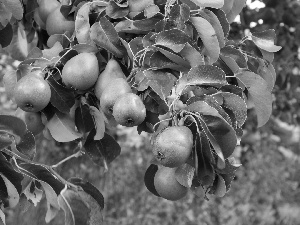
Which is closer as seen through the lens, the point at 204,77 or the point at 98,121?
the point at 204,77

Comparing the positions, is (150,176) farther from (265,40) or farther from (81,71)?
(265,40)

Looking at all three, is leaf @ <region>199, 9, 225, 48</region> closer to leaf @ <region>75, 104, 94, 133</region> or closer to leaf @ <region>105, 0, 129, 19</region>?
leaf @ <region>105, 0, 129, 19</region>

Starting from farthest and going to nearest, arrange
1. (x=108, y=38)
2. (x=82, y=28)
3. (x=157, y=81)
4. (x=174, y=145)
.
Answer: (x=82, y=28), (x=108, y=38), (x=157, y=81), (x=174, y=145)

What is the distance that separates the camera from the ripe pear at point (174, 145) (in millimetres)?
1027

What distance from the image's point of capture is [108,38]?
1249 mm

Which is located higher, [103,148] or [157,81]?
[157,81]

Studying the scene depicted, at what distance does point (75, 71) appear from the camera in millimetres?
1245

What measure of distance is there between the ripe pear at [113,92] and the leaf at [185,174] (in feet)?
0.75

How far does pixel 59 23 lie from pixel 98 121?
364mm

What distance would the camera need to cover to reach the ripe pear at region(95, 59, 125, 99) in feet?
4.10

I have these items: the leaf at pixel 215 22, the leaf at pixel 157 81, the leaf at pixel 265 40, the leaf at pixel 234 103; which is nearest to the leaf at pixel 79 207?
the leaf at pixel 157 81

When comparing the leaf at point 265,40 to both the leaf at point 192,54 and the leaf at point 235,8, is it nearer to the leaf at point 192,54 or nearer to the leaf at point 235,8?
the leaf at point 235,8

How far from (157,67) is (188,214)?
2885mm

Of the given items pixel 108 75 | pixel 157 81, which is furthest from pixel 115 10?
pixel 157 81
